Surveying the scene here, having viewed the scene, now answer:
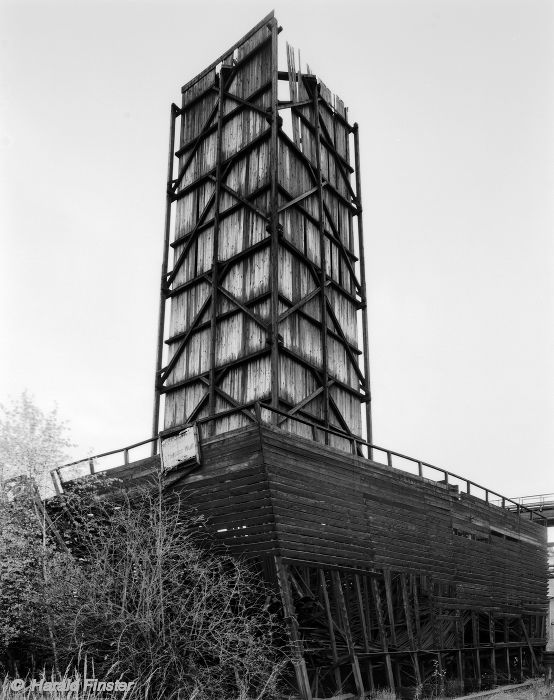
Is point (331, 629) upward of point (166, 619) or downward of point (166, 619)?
downward

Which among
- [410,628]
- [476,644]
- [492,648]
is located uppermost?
[410,628]

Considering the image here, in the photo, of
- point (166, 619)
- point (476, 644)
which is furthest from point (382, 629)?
point (476, 644)

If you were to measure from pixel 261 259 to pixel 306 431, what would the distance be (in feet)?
19.5

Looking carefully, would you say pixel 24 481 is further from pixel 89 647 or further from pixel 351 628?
pixel 351 628

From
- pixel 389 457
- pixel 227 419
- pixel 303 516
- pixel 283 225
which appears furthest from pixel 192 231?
pixel 303 516

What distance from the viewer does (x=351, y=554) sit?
17953 mm

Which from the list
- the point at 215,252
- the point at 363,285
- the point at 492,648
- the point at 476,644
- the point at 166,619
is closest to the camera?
the point at 166,619

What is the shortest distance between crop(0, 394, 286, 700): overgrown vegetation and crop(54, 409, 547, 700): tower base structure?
711mm

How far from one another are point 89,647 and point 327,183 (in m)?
18.7

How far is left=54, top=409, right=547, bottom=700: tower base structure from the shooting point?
53.5 ft

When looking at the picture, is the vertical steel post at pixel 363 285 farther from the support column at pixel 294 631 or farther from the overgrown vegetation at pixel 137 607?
the support column at pixel 294 631

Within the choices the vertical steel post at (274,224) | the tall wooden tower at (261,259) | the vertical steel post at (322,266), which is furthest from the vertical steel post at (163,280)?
the vertical steel post at (322,266)

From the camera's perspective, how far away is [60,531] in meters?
20.6

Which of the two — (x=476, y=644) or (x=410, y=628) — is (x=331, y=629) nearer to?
(x=410, y=628)
